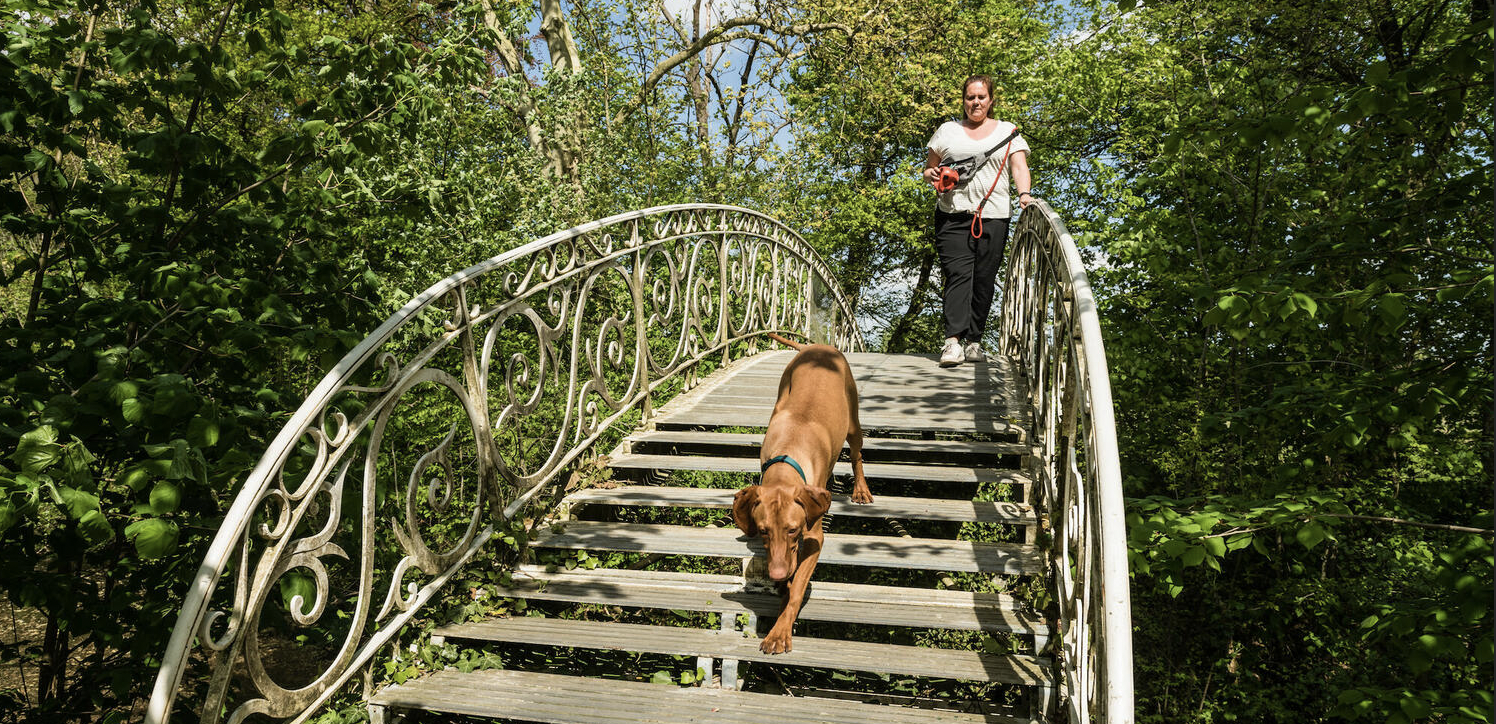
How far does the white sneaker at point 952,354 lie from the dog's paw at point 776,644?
158 inches

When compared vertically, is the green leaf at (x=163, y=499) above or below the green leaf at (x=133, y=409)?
below

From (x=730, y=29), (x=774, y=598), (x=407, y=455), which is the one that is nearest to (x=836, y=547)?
(x=774, y=598)

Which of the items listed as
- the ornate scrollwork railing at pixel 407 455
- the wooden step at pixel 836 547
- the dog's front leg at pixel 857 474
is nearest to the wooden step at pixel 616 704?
the ornate scrollwork railing at pixel 407 455

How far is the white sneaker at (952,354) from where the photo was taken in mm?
6984

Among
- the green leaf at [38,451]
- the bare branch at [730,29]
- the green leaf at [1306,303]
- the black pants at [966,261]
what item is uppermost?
the bare branch at [730,29]

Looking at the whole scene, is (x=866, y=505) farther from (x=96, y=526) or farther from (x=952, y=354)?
(x=96, y=526)

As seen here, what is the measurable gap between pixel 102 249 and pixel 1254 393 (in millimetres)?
10133

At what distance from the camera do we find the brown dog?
133 inches

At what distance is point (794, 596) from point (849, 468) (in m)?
1.47

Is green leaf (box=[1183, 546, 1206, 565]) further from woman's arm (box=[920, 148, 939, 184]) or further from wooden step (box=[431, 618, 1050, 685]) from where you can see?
woman's arm (box=[920, 148, 939, 184])

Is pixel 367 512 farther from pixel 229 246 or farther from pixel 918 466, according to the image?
pixel 918 466

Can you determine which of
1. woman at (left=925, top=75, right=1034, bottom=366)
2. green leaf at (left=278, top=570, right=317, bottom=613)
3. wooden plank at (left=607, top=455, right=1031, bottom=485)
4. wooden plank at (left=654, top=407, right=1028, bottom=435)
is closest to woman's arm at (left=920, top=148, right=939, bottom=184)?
woman at (left=925, top=75, right=1034, bottom=366)

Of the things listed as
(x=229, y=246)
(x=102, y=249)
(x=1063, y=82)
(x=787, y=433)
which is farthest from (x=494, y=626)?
(x=1063, y=82)

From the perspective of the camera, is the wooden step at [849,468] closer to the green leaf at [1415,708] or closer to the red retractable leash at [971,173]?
the green leaf at [1415,708]
